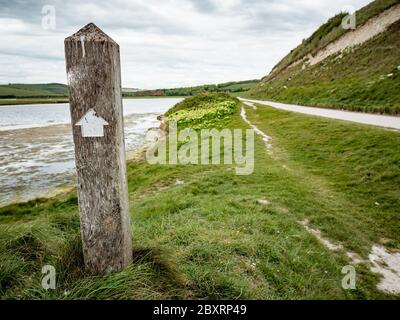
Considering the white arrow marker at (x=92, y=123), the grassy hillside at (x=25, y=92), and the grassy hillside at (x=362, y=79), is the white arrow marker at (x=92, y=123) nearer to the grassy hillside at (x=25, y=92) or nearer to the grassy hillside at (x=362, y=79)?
the grassy hillside at (x=362, y=79)

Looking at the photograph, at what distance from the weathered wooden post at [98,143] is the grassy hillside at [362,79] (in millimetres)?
17168

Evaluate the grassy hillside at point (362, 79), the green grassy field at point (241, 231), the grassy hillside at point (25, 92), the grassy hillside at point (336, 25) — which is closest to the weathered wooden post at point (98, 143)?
the green grassy field at point (241, 231)

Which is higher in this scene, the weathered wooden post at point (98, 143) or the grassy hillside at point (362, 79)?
the grassy hillside at point (362, 79)

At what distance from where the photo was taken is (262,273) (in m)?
4.00

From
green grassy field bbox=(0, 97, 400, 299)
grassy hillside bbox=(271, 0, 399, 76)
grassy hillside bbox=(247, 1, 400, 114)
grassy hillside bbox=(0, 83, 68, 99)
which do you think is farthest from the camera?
grassy hillside bbox=(0, 83, 68, 99)

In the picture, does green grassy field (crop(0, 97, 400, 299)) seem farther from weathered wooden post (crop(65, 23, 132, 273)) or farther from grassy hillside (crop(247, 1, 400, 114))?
grassy hillside (crop(247, 1, 400, 114))

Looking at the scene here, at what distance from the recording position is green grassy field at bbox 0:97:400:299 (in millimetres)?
3107

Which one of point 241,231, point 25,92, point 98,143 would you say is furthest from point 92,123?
point 25,92

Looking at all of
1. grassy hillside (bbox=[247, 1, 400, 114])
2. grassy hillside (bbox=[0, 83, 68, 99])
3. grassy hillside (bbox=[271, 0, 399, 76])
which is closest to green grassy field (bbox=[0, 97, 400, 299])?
grassy hillside (bbox=[247, 1, 400, 114])

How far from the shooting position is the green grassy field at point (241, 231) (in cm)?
311
